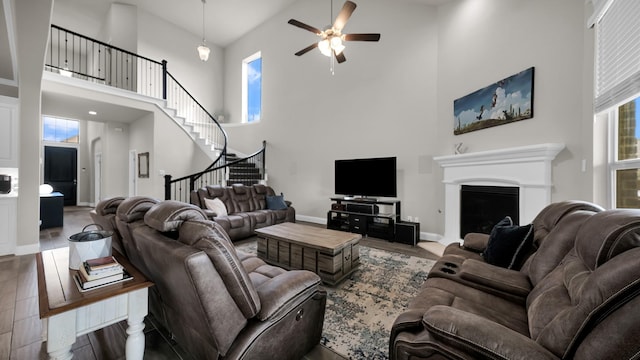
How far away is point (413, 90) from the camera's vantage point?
459 cm

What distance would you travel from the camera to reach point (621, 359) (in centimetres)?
67

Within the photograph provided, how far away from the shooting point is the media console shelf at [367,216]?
177 inches

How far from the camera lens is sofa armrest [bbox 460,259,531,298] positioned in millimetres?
1462

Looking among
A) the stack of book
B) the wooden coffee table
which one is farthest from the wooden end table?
the wooden coffee table

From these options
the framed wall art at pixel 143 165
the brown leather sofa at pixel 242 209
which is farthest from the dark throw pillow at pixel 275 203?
the framed wall art at pixel 143 165

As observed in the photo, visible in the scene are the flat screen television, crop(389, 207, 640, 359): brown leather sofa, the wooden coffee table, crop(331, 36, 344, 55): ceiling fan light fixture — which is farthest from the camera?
the flat screen television

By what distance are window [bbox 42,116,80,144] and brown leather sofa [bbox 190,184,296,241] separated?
8.54 metres

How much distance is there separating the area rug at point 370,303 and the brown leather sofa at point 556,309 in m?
0.62

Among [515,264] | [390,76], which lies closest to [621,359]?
[515,264]

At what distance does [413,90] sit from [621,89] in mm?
2796

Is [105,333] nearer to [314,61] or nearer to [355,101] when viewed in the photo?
[355,101]

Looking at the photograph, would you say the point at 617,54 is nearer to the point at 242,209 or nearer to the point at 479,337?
the point at 479,337

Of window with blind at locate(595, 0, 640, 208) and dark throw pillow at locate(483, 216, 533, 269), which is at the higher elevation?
window with blind at locate(595, 0, 640, 208)

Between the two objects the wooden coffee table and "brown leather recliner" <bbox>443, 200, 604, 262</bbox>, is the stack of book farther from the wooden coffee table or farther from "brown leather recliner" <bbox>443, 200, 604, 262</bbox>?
"brown leather recliner" <bbox>443, 200, 604, 262</bbox>
